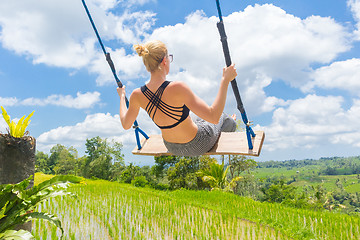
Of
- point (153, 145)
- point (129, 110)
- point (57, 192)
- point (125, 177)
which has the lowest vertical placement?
point (125, 177)

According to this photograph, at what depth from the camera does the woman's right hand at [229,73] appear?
243cm

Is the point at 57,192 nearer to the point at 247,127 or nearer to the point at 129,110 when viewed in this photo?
the point at 129,110

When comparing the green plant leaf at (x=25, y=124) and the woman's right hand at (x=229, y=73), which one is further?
the green plant leaf at (x=25, y=124)

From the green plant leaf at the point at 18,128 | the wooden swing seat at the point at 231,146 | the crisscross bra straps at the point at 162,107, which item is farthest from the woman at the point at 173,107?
the green plant leaf at the point at 18,128

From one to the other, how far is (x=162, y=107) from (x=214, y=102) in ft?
1.96

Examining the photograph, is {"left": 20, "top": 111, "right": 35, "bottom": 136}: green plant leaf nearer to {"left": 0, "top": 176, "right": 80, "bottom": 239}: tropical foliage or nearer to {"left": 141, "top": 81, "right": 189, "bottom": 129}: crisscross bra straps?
{"left": 0, "top": 176, "right": 80, "bottom": 239}: tropical foliage

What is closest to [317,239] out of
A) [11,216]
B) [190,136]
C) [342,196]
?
[190,136]

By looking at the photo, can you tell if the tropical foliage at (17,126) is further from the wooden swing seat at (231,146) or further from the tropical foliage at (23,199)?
the wooden swing seat at (231,146)

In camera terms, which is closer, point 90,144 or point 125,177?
point 125,177

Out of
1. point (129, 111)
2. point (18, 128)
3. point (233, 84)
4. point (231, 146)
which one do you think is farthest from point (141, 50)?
point (18, 128)

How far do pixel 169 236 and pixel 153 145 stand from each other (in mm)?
1631

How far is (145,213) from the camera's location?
19.6 feet

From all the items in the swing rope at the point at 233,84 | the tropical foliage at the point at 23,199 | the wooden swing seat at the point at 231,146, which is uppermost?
the swing rope at the point at 233,84

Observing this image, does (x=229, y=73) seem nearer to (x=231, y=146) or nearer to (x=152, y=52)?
(x=152, y=52)
